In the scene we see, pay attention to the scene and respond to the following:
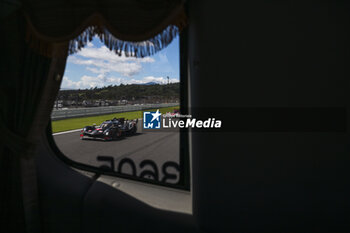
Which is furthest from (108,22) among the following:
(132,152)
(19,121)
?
(132,152)

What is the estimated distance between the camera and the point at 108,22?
3.33ft

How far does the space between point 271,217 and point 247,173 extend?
25cm

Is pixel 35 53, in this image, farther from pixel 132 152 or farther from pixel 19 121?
pixel 132 152

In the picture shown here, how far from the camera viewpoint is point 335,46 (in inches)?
29.0

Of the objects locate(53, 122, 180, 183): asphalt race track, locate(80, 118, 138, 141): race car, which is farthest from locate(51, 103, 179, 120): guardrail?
locate(53, 122, 180, 183): asphalt race track

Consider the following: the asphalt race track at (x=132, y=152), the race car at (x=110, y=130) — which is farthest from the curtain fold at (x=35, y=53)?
the race car at (x=110, y=130)

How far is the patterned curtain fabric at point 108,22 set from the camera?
3.17 ft

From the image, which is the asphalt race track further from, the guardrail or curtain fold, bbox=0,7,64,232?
the guardrail

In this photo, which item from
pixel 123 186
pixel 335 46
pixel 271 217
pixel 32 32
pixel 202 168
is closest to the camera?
pixel 335 46

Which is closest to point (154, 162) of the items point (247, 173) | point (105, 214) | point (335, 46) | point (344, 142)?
point (105, 214)

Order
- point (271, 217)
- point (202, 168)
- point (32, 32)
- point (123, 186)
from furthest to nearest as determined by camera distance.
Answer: point (123, 186)
point (32, 32)
point (202, 168)
point (271, 217)

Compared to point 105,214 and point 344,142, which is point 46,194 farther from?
point 344,142

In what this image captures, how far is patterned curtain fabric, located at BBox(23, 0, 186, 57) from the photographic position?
97 centimetres

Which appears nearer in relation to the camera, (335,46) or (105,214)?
(335,46)
